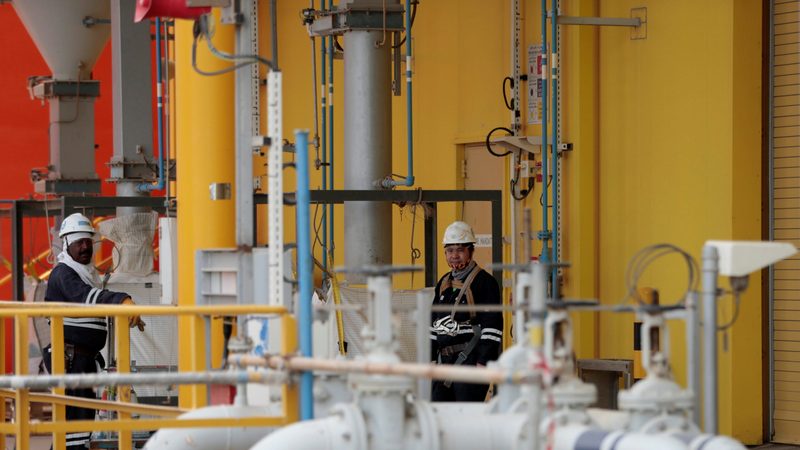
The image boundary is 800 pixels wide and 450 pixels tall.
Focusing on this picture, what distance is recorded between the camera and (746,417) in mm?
10531

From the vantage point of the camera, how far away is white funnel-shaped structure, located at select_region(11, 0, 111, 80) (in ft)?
50.1

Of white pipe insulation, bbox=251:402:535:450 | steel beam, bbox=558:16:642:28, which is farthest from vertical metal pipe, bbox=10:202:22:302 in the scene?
white pipe insulation, bbox=251:402:535:450

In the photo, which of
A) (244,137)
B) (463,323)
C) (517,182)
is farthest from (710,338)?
(517,182)

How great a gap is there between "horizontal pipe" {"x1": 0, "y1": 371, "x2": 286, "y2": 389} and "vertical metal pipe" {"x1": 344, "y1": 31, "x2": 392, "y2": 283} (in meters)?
4.41

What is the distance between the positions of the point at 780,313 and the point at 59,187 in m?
8.20

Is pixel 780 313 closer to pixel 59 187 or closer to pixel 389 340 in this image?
pixel 389 340

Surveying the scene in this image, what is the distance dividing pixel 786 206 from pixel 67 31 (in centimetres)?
832

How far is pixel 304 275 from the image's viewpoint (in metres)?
6.74

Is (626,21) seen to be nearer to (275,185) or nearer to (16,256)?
(275,185)

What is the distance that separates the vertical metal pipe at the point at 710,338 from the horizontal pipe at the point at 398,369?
37.8 inches

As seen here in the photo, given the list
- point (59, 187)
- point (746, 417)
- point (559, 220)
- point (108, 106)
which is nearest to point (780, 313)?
point (746, 417)

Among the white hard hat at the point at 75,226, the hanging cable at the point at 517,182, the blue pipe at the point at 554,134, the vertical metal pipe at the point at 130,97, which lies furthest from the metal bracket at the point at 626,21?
the vertical metal pipe at the point at 130,97

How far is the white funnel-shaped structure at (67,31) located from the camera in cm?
1527

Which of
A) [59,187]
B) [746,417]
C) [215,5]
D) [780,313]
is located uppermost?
[215,5]
